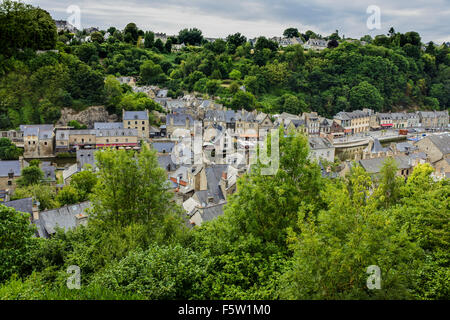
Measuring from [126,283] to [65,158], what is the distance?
45643 millimetres

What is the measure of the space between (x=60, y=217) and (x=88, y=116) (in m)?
41.5

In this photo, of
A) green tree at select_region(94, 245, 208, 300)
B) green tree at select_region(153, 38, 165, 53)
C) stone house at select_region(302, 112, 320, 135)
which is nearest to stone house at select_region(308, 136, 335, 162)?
stone house at select_region(302, 112, 320, 135)

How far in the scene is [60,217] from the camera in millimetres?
21094

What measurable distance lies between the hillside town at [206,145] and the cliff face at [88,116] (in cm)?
180

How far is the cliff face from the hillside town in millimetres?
1797

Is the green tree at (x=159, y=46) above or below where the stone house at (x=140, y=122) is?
above

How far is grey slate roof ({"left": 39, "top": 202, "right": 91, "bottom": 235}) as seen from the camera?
20.3 meters

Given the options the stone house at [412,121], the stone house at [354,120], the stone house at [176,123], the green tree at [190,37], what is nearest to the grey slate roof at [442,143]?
the stone house at [354,120]

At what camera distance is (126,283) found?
8.27 meters

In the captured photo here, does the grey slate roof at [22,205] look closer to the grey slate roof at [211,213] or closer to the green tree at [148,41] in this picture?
the grey slate roof at [211,213]

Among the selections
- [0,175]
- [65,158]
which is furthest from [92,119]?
[0,175]

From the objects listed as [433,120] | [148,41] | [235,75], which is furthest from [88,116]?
[433,120]

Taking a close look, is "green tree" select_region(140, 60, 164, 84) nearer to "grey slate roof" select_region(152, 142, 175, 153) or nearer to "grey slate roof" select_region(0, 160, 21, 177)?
"grey slate roof" select_region(152, 142, 175, 153)

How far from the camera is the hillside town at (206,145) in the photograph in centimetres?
2291
